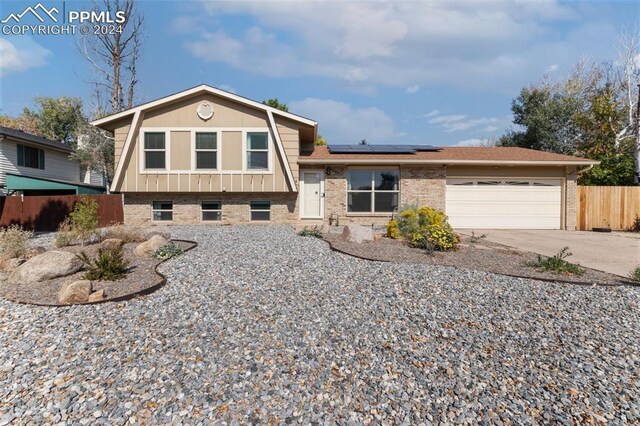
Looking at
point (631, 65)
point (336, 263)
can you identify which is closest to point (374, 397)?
point (336, 263)

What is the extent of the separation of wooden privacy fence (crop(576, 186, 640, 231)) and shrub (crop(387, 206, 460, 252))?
9221mm

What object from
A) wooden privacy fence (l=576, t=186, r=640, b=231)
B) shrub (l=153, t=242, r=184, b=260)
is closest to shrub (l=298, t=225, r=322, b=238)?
shrub (l=153, t=242, r=184, b=260)

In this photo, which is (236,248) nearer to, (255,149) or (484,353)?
(484,353)

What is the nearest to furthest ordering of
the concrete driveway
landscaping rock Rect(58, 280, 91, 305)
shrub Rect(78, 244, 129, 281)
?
landscaping rock Rect(58, 280, 91, 305) → shrub Rect(78, 244, 129, 281) → the concrete driveway

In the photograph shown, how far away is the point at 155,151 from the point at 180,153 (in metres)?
0.94

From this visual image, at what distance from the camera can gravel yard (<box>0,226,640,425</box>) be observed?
2.38 metres

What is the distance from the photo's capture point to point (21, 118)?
27.6 meters

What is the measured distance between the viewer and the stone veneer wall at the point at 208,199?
13.0 metres

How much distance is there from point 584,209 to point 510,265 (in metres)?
10.5

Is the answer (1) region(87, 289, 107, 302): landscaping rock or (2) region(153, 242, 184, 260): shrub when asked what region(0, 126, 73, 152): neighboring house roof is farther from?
(1) region(87, 289, 107, 302): landscaping rock

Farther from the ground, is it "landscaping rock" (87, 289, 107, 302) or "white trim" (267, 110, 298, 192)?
"white trim" (267, 110, 298, 192)

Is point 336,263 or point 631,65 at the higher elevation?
point 631,65

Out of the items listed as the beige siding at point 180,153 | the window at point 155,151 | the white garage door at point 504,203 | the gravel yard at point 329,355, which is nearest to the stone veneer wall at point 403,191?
the white garage door at point 504,203

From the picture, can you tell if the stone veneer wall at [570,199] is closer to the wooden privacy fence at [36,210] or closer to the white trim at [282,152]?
the white trim at [282,152]
